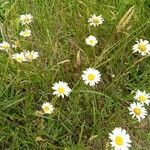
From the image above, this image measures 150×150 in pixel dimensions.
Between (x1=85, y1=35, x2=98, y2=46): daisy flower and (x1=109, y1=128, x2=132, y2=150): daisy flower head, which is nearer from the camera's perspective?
(x1=109, y1=128, x2=132, y2=150): daisy flower head

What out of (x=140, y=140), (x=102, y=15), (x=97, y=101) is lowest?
(x=140, y=140)

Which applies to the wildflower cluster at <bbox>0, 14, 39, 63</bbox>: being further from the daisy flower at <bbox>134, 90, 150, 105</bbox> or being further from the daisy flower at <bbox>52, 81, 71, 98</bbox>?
the daisy flower at <bbox>134, 90, 150, 105</bbox>

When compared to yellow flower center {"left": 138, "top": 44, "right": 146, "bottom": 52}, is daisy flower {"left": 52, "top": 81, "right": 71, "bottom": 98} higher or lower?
lower

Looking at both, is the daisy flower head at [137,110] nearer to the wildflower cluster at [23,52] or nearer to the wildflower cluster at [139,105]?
the wildflower cluster at [139,105]

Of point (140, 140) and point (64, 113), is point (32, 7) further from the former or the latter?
point (140, 140)

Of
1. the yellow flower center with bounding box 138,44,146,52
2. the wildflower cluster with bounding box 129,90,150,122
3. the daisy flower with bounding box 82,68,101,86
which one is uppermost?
the yellow flower center with bounding box 138,44,146,52

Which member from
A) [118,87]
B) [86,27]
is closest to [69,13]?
[86,27]

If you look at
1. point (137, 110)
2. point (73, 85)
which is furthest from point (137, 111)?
point (73, 85)

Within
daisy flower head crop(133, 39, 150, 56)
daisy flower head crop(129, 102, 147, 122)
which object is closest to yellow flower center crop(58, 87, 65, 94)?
daisy flower head crop(129, 102, 147, 122)
